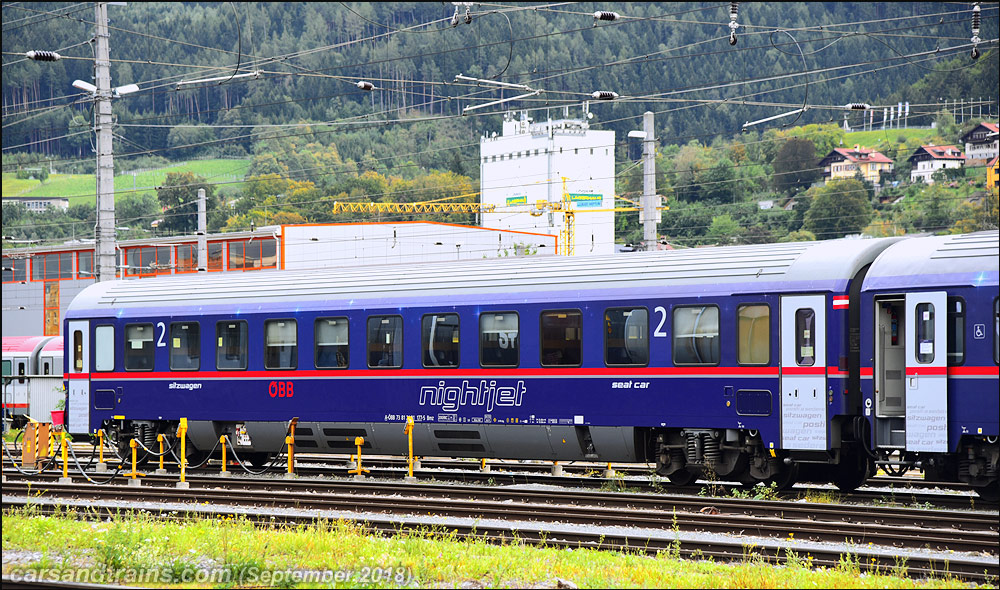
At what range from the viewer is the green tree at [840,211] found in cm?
10100

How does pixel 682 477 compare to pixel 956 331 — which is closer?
pixel 956 331

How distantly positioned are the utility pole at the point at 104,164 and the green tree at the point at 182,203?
248 feet

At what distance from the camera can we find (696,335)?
1772 cm

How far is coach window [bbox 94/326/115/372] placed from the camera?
23.6 metres

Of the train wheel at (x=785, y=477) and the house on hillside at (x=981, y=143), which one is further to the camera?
the house on hillside at (x=981, y=143)

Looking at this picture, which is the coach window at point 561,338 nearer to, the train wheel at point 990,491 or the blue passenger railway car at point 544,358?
the blue passenger railway car at point 544,358

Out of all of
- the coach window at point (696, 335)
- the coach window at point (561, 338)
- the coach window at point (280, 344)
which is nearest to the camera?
the coach window at point (696, 335)

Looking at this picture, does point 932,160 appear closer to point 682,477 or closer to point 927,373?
point 682,477

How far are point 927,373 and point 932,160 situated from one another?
121 m

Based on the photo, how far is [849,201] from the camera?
10300cm

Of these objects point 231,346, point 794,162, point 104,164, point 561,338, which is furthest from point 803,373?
point 794,162

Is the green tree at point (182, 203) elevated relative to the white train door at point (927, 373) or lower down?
elevated

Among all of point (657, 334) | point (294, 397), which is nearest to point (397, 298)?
point (294, 397)

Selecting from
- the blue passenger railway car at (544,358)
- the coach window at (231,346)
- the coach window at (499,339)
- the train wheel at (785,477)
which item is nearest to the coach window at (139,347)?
the blue passenger railway car at (544,358)
